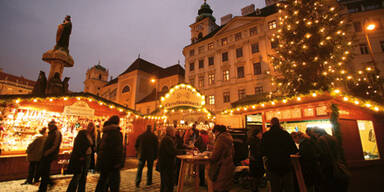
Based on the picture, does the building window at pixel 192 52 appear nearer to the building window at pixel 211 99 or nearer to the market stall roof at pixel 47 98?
the building window at pixel 211 99

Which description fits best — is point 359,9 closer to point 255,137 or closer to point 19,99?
point 255,137

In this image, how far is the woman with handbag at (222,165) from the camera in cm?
351

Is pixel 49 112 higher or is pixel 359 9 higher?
pixel 359 9

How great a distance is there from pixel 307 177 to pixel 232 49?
851 inches

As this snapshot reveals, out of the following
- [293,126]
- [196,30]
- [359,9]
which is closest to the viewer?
[293,126]

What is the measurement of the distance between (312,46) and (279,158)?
9095 mm

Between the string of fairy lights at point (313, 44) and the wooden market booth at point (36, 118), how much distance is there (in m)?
11.2

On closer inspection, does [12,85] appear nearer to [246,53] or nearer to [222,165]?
[246,53]

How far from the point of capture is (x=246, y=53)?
22.3 m

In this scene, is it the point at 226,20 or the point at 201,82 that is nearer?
the point at 201,82

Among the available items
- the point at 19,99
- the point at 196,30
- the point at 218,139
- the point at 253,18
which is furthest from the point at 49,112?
the point at 196,30

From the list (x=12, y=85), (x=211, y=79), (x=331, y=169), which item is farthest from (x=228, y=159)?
(x=12, y=85)

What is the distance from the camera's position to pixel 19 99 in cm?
755

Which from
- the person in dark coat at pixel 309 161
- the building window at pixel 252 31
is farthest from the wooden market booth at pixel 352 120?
the building window at pixel 252 31
